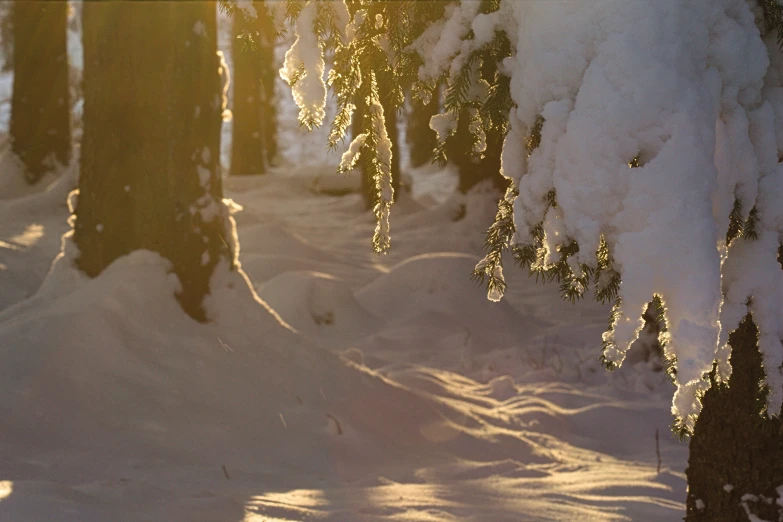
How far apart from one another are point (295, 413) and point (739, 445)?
2853mm

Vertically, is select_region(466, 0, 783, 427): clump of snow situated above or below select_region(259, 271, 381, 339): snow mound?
above

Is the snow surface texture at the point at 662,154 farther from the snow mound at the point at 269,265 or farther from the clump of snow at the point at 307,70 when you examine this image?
the snow mound at the point at 269,265

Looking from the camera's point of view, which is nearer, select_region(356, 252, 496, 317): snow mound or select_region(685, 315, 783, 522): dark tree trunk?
select_region(685, 315, 783, 522): dark tree trunk

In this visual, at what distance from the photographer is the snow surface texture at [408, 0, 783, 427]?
104 inches

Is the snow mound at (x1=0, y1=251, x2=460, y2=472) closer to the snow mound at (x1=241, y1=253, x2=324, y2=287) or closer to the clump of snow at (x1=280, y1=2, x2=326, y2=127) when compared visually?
the clump of snow at (x1=280, y1=2, x2=326, y2=127)

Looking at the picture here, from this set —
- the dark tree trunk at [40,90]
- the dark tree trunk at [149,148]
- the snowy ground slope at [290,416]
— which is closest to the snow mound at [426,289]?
the snowy ground slope at [290,416]

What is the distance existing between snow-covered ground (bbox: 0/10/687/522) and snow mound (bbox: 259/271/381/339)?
0.03 metres

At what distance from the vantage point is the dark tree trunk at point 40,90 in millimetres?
13594

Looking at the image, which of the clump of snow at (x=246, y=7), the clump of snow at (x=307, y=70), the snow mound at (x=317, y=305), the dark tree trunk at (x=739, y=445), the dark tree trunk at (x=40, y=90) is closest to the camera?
the clump of snow at (x=307, y=70)

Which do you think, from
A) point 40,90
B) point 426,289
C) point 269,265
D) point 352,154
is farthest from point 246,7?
point 40,90

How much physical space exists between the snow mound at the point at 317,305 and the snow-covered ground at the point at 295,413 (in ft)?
0.08

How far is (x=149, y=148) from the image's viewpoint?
18.9 feet

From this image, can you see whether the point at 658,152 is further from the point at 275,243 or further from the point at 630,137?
the point at 275,243

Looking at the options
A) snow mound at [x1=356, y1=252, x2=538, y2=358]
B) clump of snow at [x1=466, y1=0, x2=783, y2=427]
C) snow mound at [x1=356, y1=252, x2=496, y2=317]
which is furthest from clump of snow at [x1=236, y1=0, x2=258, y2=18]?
snow mound at [x1=356, y1=252, x2=496, y2=317]
